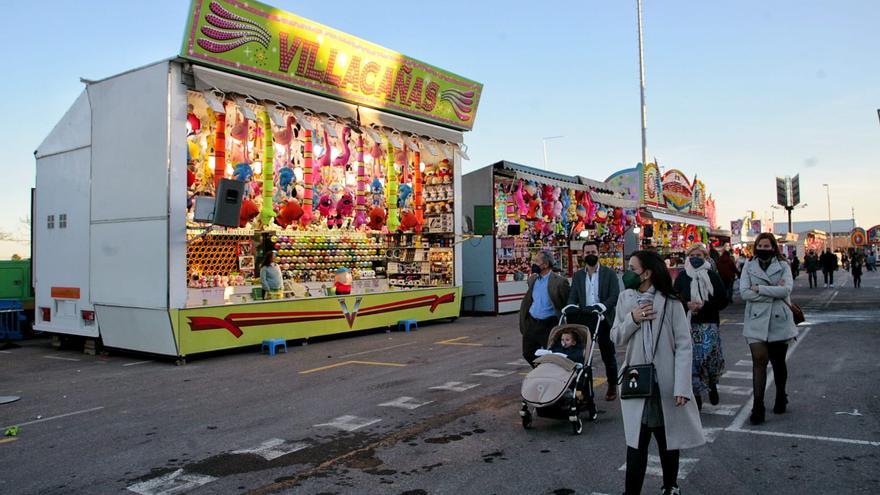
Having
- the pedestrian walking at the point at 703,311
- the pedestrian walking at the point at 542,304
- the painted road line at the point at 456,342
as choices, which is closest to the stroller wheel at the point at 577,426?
the pedestrian walking at the point at 542,304

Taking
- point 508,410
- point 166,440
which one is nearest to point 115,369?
point 166,440

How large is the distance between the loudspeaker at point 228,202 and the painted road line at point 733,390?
26.6ft

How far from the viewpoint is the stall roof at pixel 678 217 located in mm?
31781

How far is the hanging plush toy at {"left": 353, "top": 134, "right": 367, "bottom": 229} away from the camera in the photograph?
1573 centimetres

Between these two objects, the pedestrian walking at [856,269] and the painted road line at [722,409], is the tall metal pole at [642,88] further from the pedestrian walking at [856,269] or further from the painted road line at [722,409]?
the painted road line at [722,409]

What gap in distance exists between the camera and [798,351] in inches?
416

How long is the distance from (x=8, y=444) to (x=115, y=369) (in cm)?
451

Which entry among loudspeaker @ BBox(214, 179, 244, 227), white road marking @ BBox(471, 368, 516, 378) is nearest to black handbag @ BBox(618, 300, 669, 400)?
white road marking @ BBox(471, 368, 516, 378)

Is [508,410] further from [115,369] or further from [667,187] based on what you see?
[667,187]

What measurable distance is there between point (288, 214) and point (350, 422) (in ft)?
24.9

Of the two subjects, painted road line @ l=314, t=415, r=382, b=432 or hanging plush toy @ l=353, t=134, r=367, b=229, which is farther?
hanging plush toy @ l=353, t=134, r=367, b=229

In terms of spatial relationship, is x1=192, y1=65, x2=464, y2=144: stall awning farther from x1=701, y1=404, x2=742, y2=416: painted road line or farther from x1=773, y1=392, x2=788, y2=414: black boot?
x1=773, y1=392, x2=788, y2=414: black boot

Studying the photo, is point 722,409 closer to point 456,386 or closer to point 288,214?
point 456,386

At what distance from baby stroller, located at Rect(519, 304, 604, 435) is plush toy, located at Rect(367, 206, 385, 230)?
10.0 meters
